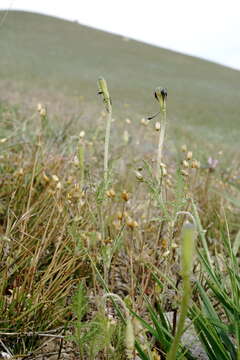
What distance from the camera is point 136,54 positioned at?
28766 millimetres

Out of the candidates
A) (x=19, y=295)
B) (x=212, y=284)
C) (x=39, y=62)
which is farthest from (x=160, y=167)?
(x=39, y=62)

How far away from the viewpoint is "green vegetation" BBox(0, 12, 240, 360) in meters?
0.99

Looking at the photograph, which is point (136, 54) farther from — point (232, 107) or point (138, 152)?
point (138, 152)

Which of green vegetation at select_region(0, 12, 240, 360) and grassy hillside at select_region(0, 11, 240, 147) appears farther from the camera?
grassy hillside at select_region(0, 11, 240, 147)

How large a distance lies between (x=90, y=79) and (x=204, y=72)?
13345mm

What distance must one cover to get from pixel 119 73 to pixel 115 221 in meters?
19.8

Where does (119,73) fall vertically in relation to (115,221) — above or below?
above

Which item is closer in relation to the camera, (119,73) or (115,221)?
(115,221)

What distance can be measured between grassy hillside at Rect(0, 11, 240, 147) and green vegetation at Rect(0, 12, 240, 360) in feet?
0.61

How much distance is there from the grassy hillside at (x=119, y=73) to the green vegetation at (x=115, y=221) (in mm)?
185

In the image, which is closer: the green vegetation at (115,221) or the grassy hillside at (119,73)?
the green vegetation at (115,221)

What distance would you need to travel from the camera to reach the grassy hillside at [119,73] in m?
11.4

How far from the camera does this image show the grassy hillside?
11.4m

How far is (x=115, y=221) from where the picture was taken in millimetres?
1857
